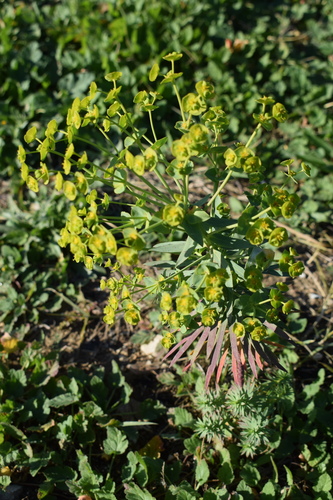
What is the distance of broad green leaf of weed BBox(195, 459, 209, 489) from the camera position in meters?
1.98

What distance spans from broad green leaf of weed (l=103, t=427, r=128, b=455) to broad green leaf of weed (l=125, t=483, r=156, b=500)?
0.56 feet

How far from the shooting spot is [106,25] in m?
4.01

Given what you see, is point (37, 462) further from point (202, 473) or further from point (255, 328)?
point (255, 328)

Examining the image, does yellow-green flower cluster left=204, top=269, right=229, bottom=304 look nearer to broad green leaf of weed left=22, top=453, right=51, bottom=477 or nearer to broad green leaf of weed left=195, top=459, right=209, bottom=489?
broad green leaf of weed left=195, top=459, right=209, bottom=489

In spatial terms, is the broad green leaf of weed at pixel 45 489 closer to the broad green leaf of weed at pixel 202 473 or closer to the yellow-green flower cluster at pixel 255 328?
the broad green leaf of weed at pixel 202 473

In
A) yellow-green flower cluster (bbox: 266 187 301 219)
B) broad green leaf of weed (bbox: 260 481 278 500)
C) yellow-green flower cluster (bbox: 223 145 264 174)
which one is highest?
yellow-green flower cluster (bbox: 223 145 264 174)

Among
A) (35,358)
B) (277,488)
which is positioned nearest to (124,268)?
(35,358)

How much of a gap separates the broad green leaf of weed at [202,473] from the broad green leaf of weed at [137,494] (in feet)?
0.68

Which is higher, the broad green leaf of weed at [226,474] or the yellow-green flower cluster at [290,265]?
the yellow-green flower cluster at [290,265]

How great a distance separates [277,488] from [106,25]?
3.47m

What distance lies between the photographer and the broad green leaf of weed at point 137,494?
1.89 metres

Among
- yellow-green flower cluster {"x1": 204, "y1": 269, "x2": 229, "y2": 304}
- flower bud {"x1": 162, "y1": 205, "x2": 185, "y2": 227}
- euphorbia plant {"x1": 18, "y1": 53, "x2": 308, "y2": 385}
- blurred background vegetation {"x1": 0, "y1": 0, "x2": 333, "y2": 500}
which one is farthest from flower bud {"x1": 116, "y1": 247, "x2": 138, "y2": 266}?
blurred background vegetation {"x1": 0, "y1": 0, "x2": 333, "y2": 500}

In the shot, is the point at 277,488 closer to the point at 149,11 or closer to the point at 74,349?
the point at 74,349

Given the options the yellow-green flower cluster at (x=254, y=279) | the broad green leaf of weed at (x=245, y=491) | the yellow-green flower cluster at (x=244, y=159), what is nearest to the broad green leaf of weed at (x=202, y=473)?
the broad green leaf of weed at (x=245, y=491)
